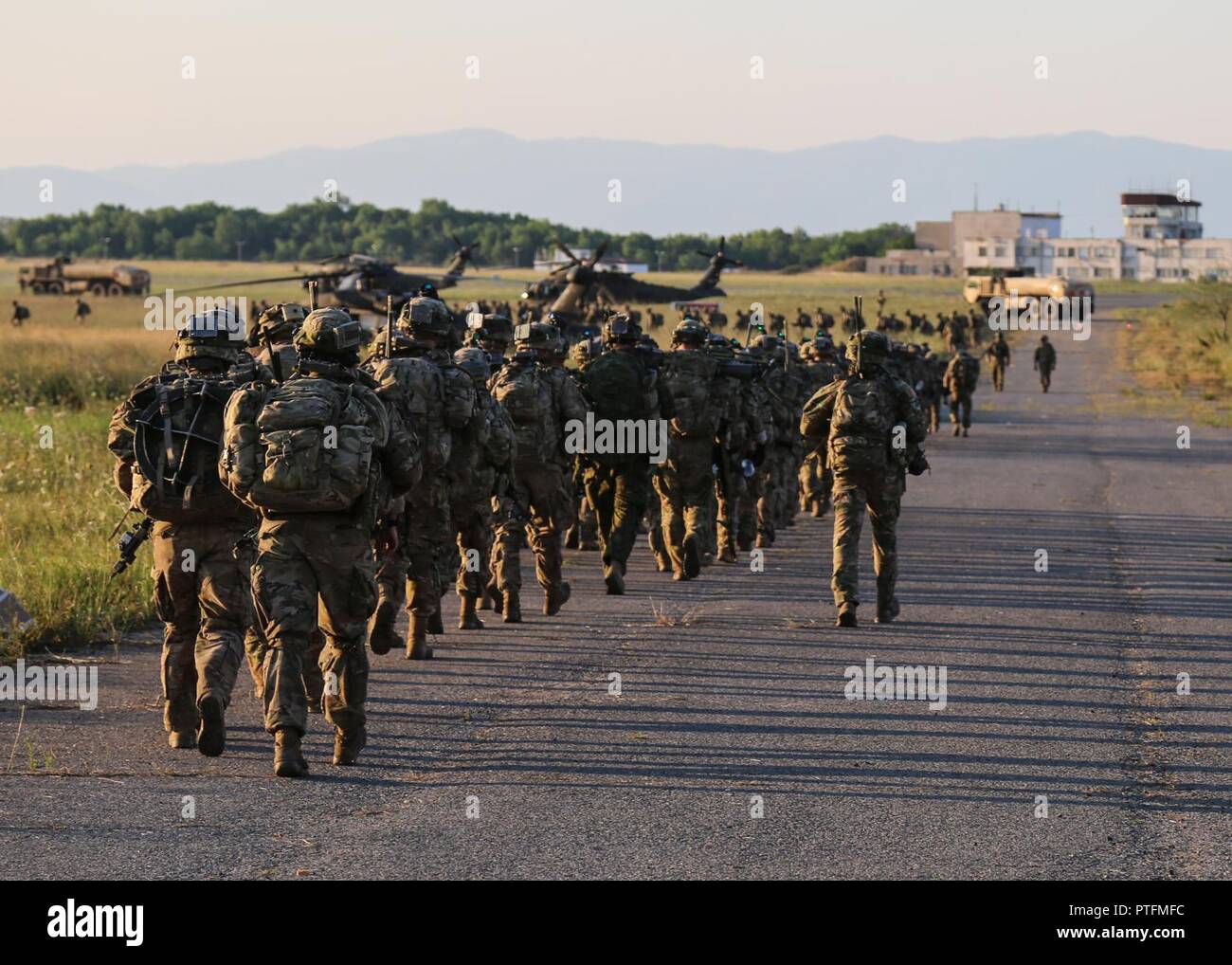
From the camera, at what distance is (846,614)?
14266mm

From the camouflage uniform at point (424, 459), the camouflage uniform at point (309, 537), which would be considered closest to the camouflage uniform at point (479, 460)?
the camouflage uniform at point (424, 459)

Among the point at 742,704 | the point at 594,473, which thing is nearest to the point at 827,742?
the point at 742,704

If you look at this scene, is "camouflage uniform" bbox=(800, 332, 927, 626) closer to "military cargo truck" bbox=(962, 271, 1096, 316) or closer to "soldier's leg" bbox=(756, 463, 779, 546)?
"soldier's leg" bbox=(756, 463, 779, 546)

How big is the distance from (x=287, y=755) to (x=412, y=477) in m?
1.44

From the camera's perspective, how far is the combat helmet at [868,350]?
46.3ft

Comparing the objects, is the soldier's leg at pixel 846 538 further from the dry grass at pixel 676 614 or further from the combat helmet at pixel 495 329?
the combat helmet at pixel 495 329

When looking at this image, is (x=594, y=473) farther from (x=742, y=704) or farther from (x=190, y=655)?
(x=190, y=655)

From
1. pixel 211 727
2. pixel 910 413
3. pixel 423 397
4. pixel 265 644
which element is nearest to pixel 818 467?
pixel 910 413

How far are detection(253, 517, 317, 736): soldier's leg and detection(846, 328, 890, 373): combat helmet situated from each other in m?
5.99

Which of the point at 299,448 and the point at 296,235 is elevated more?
the point at 296,235

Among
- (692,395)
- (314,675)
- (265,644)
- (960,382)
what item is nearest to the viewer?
(265,644)

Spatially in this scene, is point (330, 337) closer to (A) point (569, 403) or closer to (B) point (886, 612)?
(A) point (569, 403)

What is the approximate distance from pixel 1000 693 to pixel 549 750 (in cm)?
317

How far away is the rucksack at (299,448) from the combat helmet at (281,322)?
1.31 metres
